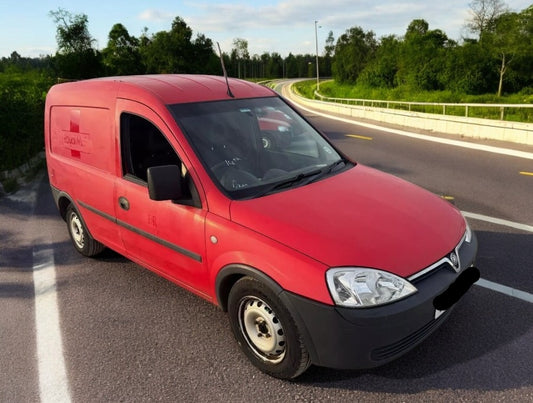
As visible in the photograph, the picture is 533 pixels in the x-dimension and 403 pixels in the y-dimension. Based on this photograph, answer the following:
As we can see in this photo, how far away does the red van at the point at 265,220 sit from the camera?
103 inches

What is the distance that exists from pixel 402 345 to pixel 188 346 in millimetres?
1627

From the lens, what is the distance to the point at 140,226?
378 cm

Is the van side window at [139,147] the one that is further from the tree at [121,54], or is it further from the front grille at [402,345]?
the tree at [121,54]

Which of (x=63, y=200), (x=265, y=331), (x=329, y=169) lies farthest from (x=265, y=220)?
A: (x=63, y=200)

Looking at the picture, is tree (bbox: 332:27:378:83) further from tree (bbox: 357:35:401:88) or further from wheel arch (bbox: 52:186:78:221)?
wheel arch (bbox: 52:186:78:221)

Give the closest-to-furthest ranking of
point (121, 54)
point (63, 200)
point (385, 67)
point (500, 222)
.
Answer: point (63, 200) < point (500, 222) < point (385, 67) < point (121, 54)

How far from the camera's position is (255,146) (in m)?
3.77

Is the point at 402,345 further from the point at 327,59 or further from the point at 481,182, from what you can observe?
the point at 327,59

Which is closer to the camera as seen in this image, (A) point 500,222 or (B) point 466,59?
(A) point 500,222

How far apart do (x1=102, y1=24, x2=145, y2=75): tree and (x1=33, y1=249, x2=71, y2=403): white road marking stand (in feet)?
219

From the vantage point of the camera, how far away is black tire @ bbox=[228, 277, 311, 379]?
2.75 m

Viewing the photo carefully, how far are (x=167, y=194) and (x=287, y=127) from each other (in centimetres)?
159

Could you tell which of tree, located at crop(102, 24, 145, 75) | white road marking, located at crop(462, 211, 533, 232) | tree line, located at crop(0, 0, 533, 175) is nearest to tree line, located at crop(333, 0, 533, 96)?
tree line, located at crop(0, 0, 533, 175)

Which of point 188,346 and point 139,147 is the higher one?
point 139,147
